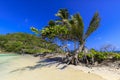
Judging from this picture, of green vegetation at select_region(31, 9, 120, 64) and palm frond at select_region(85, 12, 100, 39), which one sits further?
palm frond at select_region(85, 12, 100, 39)

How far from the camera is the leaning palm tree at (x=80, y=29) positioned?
13.4 meters

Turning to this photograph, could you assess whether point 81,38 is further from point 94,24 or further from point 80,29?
point 94,24

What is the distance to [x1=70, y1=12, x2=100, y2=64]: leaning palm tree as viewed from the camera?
1338cm

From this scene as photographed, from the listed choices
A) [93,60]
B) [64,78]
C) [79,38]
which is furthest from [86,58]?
[64,78]

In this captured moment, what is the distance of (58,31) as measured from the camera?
1575 cm

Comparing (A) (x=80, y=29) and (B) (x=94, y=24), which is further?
(B) (x=94, y=24)

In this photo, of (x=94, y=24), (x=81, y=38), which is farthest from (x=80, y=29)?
(x=94, y=24)

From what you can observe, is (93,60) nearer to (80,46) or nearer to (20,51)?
(80,46)

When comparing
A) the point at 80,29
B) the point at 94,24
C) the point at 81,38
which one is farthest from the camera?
the point at 81,38

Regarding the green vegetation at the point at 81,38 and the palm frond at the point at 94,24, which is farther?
the palm frond at the point at 94,24

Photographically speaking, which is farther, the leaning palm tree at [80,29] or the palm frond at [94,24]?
the palm frond at [94,24]

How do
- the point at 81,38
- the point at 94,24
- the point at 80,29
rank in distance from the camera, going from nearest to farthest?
the point at 80,29 → the point at 94,24 → the point at 81,38

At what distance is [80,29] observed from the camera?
13.4m

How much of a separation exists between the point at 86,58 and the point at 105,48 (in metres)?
2.44
